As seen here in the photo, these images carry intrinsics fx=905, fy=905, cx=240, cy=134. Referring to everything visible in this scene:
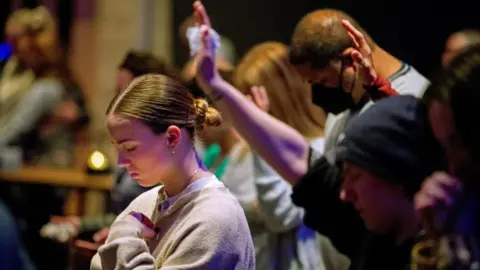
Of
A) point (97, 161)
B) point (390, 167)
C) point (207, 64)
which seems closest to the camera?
point (390, 167)

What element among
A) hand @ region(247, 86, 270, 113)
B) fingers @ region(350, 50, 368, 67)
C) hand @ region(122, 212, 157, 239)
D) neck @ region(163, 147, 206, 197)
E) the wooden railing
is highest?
fingers @ region(350, 50, 368, 67)

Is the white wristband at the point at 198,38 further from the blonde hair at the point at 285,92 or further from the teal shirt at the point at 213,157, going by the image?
the teal shirt at the point at 213,157

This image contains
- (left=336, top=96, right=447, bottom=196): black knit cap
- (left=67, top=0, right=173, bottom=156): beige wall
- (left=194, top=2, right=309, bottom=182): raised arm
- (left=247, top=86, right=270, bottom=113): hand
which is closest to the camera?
(left=336, top=96, right=447, bottom=196): black knit cap

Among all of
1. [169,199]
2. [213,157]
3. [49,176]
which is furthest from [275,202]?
[49,176]

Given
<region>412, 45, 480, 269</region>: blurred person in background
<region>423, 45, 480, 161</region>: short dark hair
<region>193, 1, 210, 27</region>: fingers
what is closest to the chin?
<region>412, 45, 480, 269</region>: blurred person in background

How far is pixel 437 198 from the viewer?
1486 millimetres

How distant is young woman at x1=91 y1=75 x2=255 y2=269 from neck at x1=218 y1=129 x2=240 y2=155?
3.98 ft

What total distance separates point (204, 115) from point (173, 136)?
0.14 meters

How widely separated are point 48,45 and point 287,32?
5.57ft

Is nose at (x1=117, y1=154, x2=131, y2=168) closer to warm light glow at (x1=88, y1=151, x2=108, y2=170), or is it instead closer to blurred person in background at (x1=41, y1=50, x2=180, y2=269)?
blurred person in background at (x1=41, y1=50, x2=180, y2=269)

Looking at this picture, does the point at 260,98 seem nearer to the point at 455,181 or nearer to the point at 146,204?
the point at 146,204

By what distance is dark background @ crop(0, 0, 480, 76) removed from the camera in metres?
2.97

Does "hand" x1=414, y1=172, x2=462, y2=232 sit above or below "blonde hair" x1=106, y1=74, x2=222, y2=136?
above

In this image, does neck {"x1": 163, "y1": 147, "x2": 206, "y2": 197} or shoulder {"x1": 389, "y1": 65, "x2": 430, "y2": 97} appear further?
shoulder {"x1": 389, "y1": 65, "x2": 430, "y2": 97}
